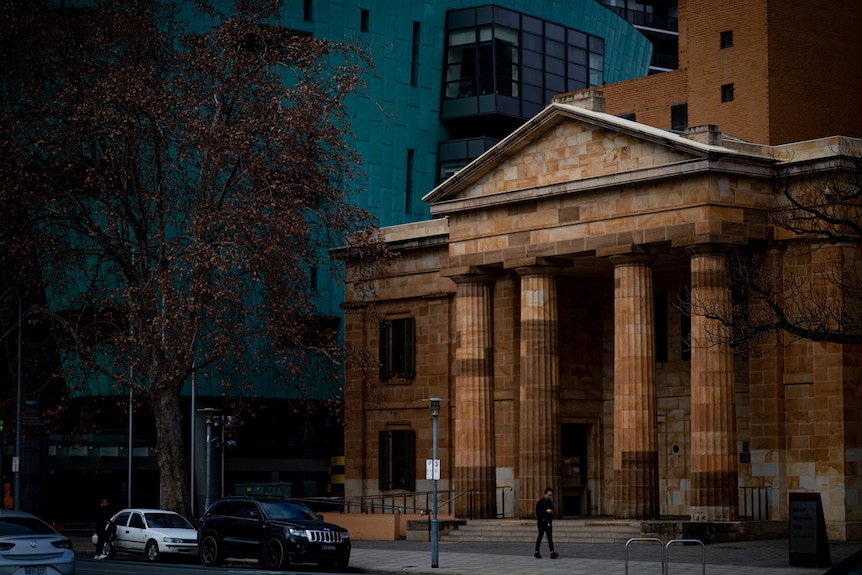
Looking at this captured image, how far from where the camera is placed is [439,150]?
68125 mm

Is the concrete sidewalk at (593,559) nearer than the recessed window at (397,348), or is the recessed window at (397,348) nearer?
the concrete sidewalk at (593,559)

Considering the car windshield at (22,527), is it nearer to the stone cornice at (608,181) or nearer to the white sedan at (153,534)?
the white sedan at (153,534)

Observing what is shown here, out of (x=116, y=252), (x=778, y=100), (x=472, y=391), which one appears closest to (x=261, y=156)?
(x=116, y=252)

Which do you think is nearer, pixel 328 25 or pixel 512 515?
pixel 512 515

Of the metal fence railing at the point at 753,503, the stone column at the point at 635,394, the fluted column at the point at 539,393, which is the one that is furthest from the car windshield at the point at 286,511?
the metal fence railing at the point at 753,503

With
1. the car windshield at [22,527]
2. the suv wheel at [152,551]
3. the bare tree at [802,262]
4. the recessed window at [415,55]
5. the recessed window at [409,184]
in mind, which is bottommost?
the suv wheel at [152,551]

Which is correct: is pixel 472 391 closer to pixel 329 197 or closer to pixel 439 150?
pixel 329 197

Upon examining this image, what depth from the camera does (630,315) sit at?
39.5 meters

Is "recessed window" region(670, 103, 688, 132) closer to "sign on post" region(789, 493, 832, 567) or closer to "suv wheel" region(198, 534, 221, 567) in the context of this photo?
"sign on post" region(789, 493, 832, 567)

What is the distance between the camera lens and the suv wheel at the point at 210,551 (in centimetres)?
3456

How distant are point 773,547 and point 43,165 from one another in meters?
21.1

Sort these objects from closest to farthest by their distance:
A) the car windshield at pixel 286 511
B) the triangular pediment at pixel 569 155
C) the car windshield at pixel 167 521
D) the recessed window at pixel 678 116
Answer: the car windshield at pixel 286 511
the car windshield at pixel 167 521
the triangular pediment at pixel 569 155
the recessed window at pixel 678 116

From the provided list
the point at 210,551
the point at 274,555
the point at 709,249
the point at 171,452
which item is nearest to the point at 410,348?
the point at 171,452

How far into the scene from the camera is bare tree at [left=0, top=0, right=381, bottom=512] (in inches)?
1459
